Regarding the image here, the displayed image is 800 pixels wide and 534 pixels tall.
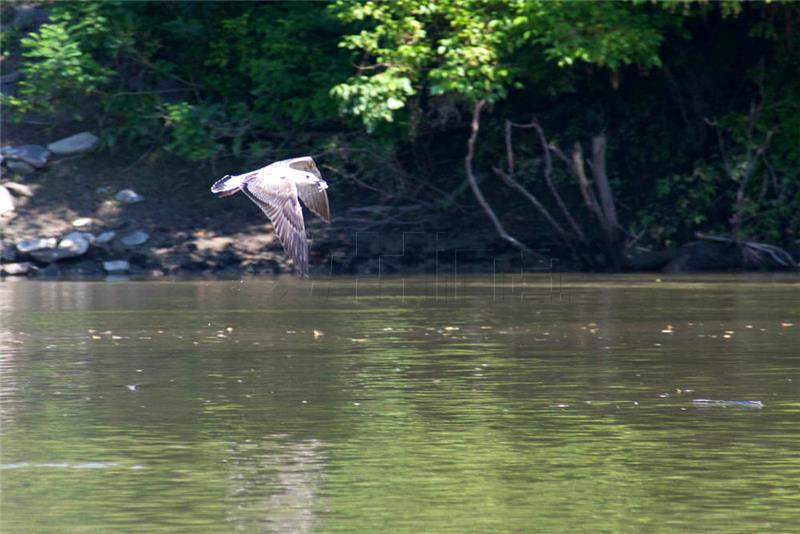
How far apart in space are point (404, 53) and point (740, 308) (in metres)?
8.17

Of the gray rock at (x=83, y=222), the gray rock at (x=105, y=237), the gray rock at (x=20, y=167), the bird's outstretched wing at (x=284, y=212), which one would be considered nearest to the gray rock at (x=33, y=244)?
the gray rock at (x=105, y=237)

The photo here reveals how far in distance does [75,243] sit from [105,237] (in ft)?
1.85

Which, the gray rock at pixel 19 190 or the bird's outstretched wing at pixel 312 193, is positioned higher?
the gray rock at pixel 19 190

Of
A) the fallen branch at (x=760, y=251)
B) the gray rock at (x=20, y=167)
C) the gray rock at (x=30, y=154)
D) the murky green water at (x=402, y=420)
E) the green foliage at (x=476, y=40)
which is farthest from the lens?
the gray rock at (x=30, y=154)

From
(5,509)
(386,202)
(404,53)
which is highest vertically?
(404,53)

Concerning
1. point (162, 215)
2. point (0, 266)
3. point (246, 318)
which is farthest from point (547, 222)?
point (246, 318)

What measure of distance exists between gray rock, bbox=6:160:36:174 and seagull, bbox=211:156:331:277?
14.0m

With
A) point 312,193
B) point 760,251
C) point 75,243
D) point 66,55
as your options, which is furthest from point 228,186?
point 66,55

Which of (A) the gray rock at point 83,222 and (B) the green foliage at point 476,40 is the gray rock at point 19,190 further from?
(B) the green foliage at point 476,40

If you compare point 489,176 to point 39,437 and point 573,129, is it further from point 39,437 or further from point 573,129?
point 39,437

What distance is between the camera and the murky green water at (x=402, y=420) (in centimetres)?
772

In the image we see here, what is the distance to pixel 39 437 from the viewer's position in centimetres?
967

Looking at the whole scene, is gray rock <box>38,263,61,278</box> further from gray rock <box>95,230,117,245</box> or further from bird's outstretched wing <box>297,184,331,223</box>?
bird's outstretched wing <box>297,184,331,223</box>

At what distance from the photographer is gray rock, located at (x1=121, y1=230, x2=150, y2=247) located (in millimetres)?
27609
